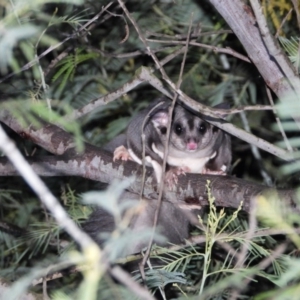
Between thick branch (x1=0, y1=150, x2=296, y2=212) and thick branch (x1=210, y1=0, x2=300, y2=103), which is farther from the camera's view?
thick branch (x1=0, y1=150, x2=296, y2=212)

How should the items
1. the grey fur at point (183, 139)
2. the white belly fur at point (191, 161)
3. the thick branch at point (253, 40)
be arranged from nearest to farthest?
the thick branch at point (253, 40) < the grey fur at point (183, 139) < the white belly fur at point (191, 161)

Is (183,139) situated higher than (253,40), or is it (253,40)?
(253,40)

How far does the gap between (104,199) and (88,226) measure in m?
2.89

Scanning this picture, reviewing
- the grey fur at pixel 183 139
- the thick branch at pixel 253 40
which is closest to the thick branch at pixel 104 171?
the grey fur at pixel 183 139

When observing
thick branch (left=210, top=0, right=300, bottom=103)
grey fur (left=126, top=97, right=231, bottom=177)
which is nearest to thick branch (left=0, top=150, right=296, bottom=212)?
grey fur (left=126, top=97, right=231, bottom=177)

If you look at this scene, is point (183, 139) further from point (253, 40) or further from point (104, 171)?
point (253, 40)

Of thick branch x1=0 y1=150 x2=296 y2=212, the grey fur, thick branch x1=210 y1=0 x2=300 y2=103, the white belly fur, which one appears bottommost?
the white belly fur

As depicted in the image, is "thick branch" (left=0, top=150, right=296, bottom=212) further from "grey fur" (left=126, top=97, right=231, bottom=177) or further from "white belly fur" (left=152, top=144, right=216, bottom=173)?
"white belly fur" (left=152, top=144, right=216, bottom=173)

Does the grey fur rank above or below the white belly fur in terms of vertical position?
above

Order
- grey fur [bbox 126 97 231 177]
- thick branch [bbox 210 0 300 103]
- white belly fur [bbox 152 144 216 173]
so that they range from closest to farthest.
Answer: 1. thick branch [bbox 210 0 300 103]
2. grey fur [bbox 126 97 231 177]
3. white belly fur [bbox 152 144 216 173]

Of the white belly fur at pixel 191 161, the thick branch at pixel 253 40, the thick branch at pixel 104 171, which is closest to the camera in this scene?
the thick branch at pixel 253 40

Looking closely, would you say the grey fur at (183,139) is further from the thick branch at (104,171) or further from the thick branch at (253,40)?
the thick branch at (253,40)

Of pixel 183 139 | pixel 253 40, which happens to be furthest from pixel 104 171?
pixel 253 40

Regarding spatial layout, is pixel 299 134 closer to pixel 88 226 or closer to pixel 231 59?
pixel 231 59
